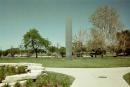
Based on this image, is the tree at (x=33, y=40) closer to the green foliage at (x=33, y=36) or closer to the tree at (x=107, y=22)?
the green foliage at (x=33, y=36)

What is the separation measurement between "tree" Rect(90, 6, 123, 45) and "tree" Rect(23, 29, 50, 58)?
842 inches

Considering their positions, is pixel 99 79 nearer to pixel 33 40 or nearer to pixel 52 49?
pixel 33 40

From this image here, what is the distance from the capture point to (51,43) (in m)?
74.1

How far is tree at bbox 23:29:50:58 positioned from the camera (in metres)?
63.6

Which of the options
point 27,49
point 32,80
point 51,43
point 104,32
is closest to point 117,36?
point 104,32

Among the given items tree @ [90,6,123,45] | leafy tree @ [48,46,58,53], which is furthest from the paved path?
leafy tree @ [48,46,58,53]

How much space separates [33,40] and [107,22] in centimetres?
2457

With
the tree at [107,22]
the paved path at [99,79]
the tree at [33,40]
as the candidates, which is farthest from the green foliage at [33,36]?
the paved path at [99,79]

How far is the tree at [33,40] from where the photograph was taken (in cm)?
6359

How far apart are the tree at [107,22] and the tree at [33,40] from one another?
2138cm

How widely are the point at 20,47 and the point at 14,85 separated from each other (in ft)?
183

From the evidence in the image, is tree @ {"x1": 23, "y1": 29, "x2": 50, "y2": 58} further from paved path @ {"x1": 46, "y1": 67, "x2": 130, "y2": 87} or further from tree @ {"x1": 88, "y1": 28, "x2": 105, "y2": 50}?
paved path @ {"x1": 46, "y1": 67, "x2": 130, "y2": 87}

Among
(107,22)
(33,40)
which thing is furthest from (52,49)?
(107,22)

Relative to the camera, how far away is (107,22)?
147 feet
